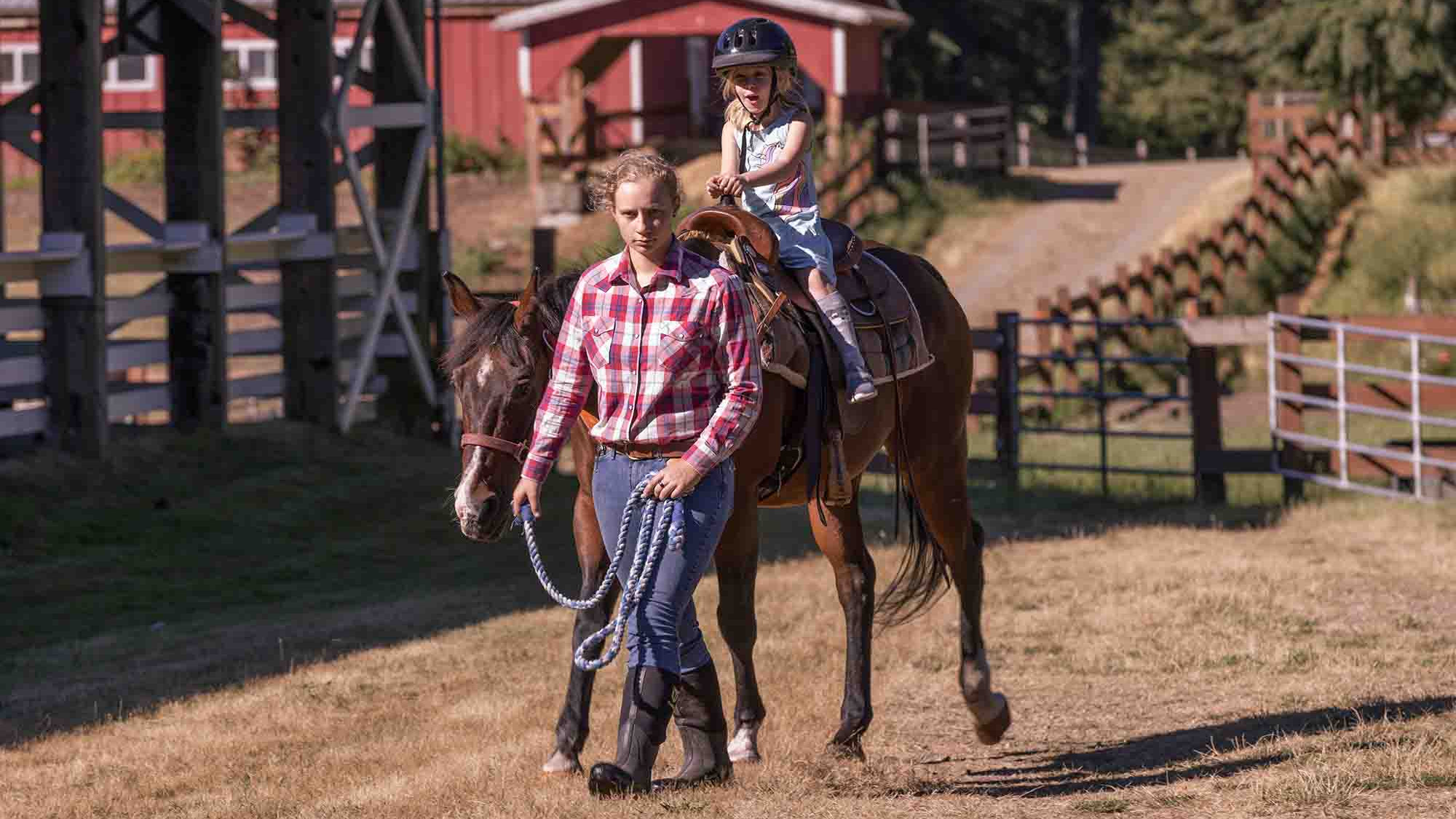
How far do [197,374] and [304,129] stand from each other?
238 cm

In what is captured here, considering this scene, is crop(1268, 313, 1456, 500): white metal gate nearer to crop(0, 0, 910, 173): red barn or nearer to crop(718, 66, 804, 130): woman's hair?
crop(718, 66, 804, 130): woman's hair

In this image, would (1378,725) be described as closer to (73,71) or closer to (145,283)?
(73,71)

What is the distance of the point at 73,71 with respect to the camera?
41.3ft

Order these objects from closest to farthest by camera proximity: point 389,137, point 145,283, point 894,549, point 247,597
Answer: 1. point 247,597
2. point 894,549
3. point 389,137
4. point 145,283

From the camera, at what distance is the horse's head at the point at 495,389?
5371mm

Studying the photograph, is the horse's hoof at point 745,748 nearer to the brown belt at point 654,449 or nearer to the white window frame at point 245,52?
the brown belt at point 654,449

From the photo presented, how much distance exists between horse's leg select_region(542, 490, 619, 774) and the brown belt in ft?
3.10

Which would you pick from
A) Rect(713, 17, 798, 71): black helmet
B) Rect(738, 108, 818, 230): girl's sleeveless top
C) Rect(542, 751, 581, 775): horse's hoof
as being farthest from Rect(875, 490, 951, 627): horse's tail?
Rect(713, 17, 798, 71): black helmet

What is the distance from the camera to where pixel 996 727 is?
689cm

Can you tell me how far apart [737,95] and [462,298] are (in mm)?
1294

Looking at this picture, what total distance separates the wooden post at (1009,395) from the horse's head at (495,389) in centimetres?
1035

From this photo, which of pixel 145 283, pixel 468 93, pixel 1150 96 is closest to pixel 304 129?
pixel 145 283

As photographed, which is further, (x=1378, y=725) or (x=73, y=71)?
(x=73, y=71)

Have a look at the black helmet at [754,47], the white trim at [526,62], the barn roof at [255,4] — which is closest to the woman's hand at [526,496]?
the black helmet at [754,47]
